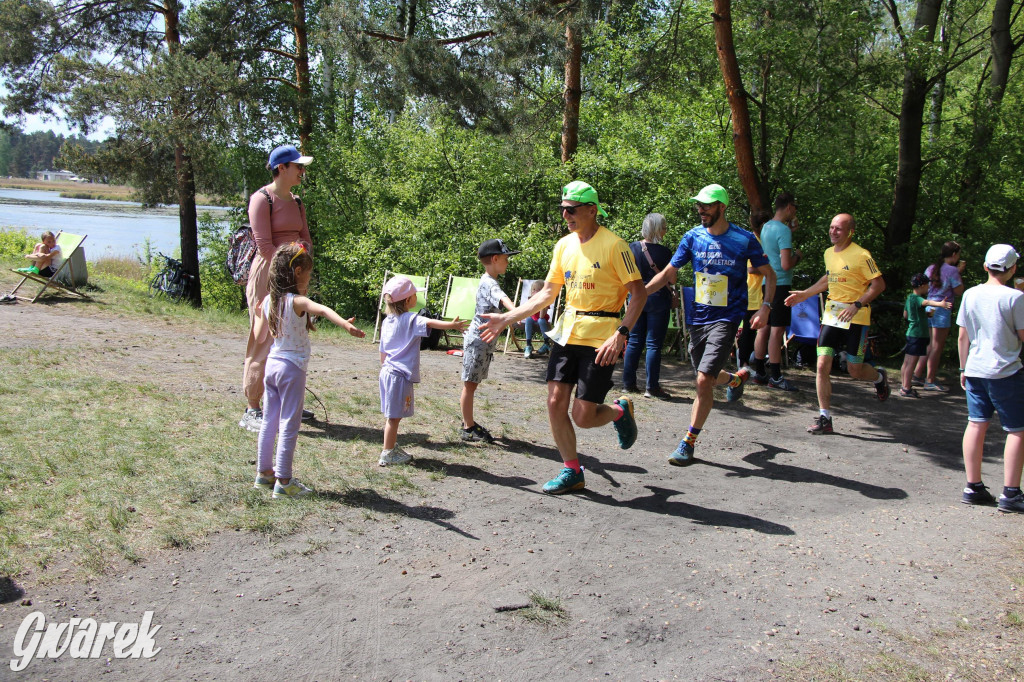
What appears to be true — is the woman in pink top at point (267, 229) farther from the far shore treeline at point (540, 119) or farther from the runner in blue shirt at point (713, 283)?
the far shore treeline at point (540, 119)

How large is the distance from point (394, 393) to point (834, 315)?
4229 millimetres

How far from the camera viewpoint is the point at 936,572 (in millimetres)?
4383

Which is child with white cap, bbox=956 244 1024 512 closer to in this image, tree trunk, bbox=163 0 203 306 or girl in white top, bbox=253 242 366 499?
girl in white top, bbox=253 242 366 499

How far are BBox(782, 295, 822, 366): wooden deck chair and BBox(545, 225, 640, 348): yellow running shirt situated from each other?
22.1 feet

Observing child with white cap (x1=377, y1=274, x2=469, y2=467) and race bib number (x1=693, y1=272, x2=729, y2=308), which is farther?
race bib number (x1=693, y1=272, x2=729, y2=308)

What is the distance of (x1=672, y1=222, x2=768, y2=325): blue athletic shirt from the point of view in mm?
6238

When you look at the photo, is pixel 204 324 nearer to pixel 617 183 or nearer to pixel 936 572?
pixel 617 183

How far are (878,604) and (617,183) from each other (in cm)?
964

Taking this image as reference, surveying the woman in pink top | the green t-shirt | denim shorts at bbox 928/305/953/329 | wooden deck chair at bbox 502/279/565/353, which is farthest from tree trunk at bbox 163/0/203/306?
denim shorts at bbox 928/305/953/329

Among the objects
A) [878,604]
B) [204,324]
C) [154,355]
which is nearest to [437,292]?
[204,324]

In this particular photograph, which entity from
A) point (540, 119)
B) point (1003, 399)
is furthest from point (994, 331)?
point (540, 119)

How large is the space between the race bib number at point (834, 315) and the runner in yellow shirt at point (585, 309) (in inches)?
119

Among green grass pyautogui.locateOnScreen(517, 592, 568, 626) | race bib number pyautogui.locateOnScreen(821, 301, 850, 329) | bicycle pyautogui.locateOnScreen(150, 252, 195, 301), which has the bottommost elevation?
green grass pyautogui.locateOnScreen(517, 592, 568, 626)

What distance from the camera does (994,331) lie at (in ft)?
17.7
